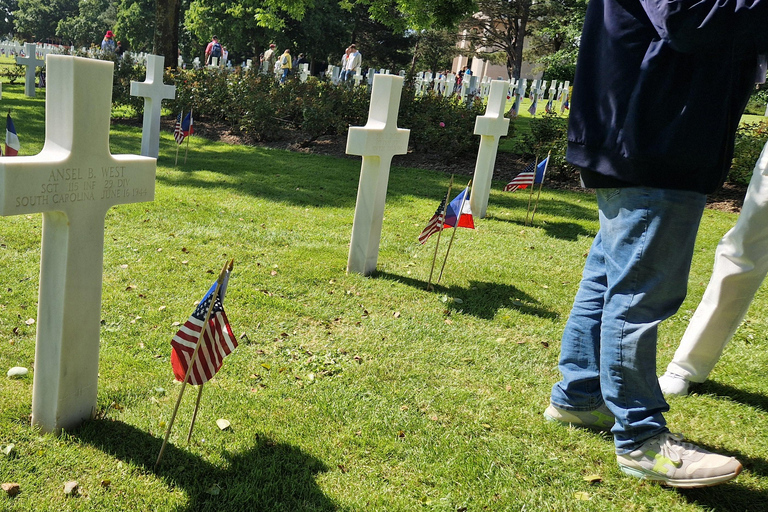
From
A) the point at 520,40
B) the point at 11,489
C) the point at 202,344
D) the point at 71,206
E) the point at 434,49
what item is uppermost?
→ the point at 434,49

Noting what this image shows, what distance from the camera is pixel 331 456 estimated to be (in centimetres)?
286

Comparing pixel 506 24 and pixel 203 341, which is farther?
pixel 506 24

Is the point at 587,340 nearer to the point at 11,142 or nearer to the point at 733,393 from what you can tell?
the point at 733,393

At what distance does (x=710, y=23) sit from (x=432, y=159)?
10316 mm

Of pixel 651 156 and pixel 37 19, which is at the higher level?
pixel 37 19

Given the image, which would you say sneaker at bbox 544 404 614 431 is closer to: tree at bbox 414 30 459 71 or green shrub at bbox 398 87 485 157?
green shrub at bbox 398 87 485 157

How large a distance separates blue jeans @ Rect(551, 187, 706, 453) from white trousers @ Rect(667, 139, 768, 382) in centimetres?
76

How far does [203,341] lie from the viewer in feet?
8.29

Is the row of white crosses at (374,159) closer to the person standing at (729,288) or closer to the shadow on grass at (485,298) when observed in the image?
the shadow on grass at (485,298)

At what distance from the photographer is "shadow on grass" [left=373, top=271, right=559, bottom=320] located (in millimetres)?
4863

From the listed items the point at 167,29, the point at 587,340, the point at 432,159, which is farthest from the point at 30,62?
the point at 587,340

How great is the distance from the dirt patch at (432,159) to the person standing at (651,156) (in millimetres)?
8276

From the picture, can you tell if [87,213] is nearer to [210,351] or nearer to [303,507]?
[210,351]

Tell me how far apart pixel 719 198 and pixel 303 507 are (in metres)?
9.97
